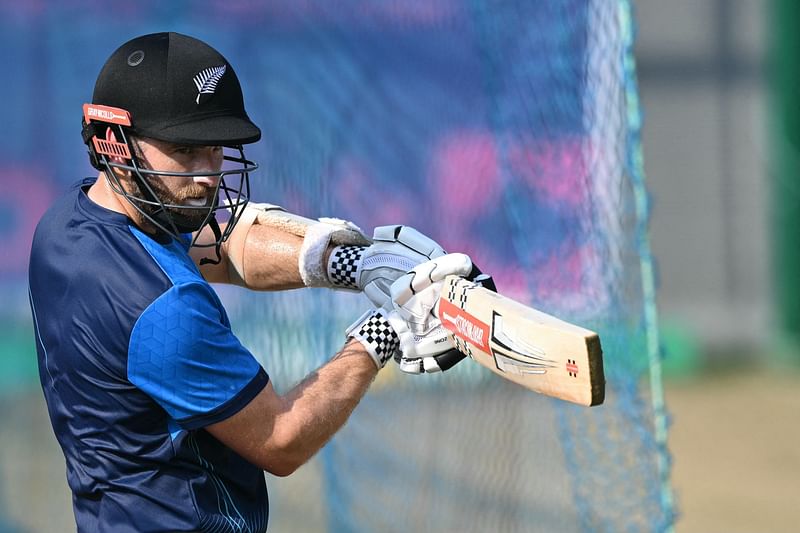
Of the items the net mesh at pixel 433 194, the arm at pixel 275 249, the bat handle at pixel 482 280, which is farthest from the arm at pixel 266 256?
the net mesh at pixel 433 194

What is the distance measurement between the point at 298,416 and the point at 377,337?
0.26 m

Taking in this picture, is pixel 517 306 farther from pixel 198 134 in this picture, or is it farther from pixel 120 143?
pixel 120 143

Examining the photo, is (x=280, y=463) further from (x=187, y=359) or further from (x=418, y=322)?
(x=418, y=322)

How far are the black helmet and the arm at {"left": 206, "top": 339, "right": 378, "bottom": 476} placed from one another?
1.28 feet

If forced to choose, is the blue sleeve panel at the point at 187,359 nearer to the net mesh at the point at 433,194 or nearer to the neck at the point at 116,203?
the neck at the point at 116,203

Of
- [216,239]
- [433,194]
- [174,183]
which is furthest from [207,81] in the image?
[433,194]

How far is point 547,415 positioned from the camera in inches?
147

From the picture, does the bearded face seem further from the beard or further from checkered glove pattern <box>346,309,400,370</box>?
checkered glove pattern <box>346,309,400,370</box>

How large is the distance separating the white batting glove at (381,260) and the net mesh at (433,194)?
0.86 meters

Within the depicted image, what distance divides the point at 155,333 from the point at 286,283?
775 millimetres

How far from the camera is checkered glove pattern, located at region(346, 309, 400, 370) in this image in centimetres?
241

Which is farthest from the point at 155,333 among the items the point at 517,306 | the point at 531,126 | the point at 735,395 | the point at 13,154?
the point at 735,395

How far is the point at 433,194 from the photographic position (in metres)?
3.83

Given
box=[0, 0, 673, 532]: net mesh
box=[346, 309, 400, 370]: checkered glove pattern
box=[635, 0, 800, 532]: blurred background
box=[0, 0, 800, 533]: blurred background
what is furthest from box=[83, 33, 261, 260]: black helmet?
box=[635, 0, 800, 532]: blurred background
